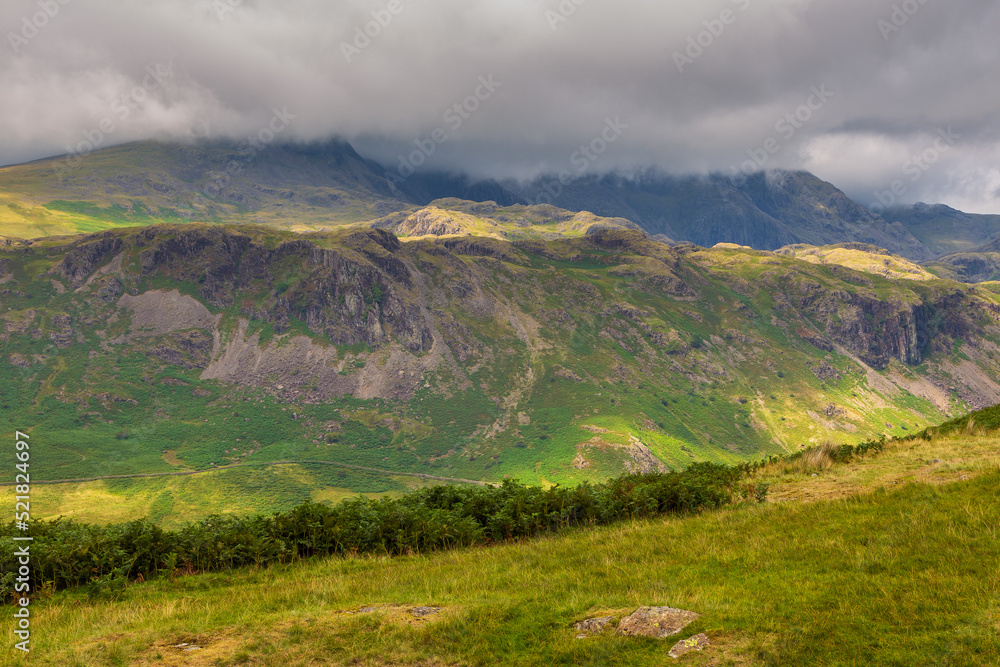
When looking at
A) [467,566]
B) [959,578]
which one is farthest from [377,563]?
[959,578]

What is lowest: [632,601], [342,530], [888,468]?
[888,468]

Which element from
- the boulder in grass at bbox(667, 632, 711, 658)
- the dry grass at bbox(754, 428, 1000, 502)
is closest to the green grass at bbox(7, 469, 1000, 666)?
the boulder in grass at bbox(667, 632, 711, 658)

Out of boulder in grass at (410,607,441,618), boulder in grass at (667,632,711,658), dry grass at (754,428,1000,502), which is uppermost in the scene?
boulder in grass at (410,607,441,618)

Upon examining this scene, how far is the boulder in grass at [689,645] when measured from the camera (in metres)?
11.0

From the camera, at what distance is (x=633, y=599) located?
13641mm

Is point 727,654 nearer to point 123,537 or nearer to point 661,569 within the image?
point 661,569

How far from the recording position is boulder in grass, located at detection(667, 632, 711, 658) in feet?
36.1

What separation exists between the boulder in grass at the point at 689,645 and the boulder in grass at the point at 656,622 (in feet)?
1.47

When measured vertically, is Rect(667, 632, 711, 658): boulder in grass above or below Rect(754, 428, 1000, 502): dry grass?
above

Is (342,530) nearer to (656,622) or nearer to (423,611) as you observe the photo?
(423,611)

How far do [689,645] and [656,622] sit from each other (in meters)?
1.13

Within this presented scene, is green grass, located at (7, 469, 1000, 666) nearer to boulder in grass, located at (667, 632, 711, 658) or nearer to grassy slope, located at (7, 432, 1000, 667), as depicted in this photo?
grassy slope, located at (7, 432, 1000, 667)

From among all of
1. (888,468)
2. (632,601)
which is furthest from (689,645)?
(888,468)

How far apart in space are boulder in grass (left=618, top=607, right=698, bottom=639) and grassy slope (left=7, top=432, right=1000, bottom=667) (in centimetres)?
34
